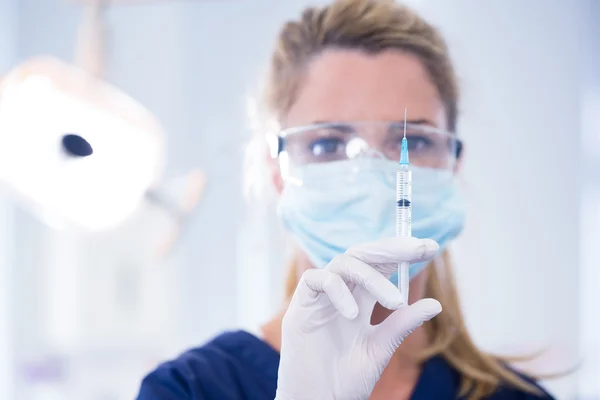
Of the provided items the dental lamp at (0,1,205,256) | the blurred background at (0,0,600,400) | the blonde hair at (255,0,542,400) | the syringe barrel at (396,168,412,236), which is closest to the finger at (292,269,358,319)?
the syringe barrel at (396,168,412,236)

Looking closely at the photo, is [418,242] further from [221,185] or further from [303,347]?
[221,185]

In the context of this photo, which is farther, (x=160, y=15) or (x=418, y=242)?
(x=160, y=15)

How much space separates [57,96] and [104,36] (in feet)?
0.83

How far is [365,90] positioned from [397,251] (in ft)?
1.39

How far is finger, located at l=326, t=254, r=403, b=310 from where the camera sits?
0.85 m

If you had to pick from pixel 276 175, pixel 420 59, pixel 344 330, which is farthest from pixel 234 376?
pixel 420 59

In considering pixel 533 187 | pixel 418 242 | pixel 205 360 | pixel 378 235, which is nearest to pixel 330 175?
pixel 378 235

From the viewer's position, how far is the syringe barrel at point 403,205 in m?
0.93

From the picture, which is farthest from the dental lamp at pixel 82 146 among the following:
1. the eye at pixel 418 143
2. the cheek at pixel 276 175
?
the eye at pixel 418 143

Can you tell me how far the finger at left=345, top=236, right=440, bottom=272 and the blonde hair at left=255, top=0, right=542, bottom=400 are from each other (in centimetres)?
43

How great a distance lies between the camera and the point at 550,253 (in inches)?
55.4

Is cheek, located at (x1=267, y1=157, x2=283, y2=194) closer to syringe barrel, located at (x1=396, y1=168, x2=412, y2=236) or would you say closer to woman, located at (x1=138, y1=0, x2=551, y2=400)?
woman, located at (x1=138, y1=0, x2=551, y2=400)

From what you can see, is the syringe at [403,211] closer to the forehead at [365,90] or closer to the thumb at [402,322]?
the thumb at [402,322]

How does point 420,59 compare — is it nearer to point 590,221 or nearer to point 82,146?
point 590,221
